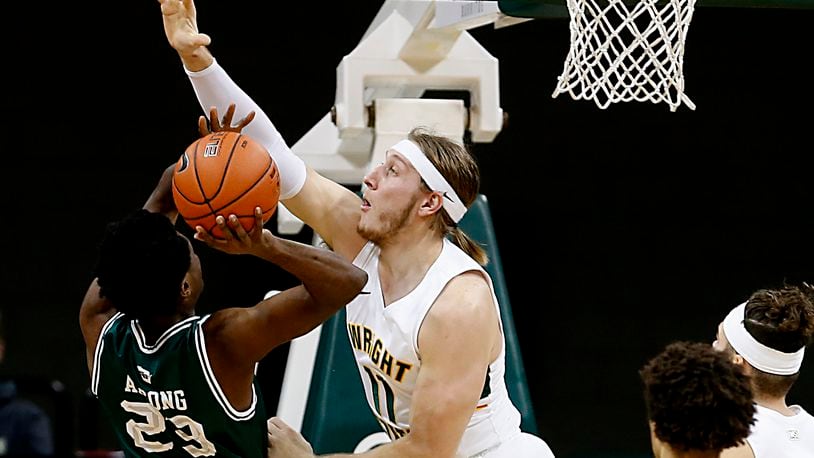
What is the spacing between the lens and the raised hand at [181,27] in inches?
125

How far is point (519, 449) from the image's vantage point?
3412mm

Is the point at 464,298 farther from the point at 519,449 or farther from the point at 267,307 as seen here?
the point at 267,307

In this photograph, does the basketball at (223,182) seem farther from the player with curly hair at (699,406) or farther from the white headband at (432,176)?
the player with curly hair at (699,406)

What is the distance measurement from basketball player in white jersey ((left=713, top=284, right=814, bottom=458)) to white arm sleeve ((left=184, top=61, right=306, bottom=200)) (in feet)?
4.62

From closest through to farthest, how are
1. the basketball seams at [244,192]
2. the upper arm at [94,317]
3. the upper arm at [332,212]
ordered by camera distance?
the basketball seams at [244,192] → the upper arm at [94,317] → the upper arm at [332,212]

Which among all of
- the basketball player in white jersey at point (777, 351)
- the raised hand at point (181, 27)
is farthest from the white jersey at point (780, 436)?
the raised hand at point (181, 27)

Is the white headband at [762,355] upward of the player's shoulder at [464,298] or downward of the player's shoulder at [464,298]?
downward

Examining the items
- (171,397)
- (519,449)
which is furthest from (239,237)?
(519,449)

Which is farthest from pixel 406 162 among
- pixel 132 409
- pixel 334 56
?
pixel 334 56

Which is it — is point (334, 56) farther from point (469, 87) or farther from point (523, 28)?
point (469, 87)

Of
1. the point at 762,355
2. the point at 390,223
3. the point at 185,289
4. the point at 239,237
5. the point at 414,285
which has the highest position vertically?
the point at 239,237


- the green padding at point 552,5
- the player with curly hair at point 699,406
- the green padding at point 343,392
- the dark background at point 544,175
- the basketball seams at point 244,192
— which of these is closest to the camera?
the player with curly hair at point 699,406

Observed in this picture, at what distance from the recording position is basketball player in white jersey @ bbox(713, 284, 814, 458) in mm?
3334

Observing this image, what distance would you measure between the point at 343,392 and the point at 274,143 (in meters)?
1.38
